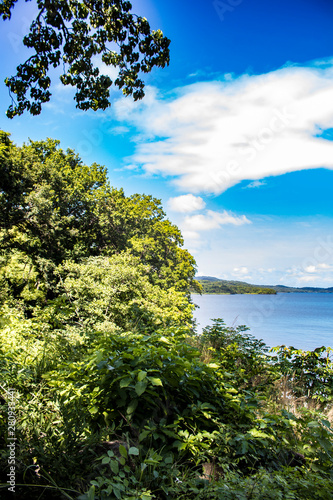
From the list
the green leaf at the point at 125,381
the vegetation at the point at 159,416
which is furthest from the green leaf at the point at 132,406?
the green leaf at the point at 125,381

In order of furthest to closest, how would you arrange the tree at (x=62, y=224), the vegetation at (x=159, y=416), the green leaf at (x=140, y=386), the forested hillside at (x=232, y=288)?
the forested hillside at (x=232, y=288) < the tree at (x=62, y=224) < the green leaf at (x=140, y=386) < the vegetation at (x=159, y=416)

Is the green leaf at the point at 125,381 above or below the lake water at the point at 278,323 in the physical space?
above

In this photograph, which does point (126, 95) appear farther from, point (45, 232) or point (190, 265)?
point (190, 265)

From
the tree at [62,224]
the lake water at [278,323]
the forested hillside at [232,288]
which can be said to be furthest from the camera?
the forested hillside at [232,288]

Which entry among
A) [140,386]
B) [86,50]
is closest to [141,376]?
[140,386]

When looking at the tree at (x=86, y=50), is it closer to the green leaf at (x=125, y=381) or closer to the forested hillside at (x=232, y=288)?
the green leaf at (x=125, y=381)

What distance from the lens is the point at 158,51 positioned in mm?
4465

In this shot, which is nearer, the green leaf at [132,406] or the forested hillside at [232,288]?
the green leaf at [132,406]

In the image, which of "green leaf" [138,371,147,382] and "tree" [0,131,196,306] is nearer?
"green leaf" [138,371,147,382]

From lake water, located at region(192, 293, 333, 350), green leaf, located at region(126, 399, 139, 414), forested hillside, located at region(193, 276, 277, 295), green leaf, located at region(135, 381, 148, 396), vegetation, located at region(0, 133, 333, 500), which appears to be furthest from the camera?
forested hillside, located at region(193, 276, 277, 295)

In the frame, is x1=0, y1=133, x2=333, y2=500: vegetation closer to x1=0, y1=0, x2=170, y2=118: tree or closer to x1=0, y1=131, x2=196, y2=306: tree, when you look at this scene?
x1=0, y1=0, x2=170, y2=118: tree

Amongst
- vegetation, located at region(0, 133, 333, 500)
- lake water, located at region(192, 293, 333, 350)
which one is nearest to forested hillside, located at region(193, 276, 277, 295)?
lake water, located at region(192, 293, 333, 350)

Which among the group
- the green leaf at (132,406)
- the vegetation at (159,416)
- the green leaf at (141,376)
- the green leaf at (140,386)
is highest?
the green leaf at (141,376)

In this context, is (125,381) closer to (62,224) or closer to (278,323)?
(62,224)
